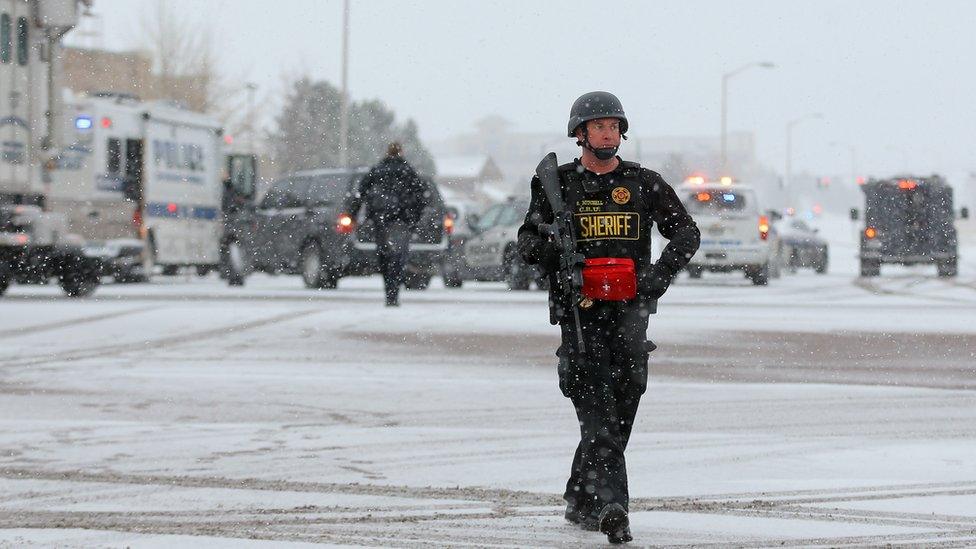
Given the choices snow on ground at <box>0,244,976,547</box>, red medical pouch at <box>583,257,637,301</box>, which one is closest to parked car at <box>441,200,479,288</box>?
snow on ground at <box>0,244,976,547</box>

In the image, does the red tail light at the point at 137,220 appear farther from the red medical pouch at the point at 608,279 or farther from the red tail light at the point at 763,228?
the red medical pouch at the point at 608,279

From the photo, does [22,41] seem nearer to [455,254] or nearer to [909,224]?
[455,254]

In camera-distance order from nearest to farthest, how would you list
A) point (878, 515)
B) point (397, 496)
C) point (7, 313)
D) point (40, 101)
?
1. point (878, 515)
2. point (397, 496)
3. point (7, 313)
4. point (40, 101)

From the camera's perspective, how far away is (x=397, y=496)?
6.60 metres

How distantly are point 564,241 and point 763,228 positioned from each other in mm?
24040

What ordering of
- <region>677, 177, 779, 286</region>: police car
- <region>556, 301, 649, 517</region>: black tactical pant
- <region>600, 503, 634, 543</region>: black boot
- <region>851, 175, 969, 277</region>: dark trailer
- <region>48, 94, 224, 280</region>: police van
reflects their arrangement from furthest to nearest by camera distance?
1. <region>851, 175, 969, 277</region>: dark trailer
2. <region>677, 177, 779, 286</region>: police car
3. <region>48, 94, 224, 280</region>: police van
4. <region>556, 301, 649, 517</region>: black tactical pant
5. <region>600, 503, 634, 543</region>: black boot

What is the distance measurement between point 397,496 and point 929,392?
529 cm

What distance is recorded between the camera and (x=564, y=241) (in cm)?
582

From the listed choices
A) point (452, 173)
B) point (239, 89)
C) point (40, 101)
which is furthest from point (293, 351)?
point (452, 173)

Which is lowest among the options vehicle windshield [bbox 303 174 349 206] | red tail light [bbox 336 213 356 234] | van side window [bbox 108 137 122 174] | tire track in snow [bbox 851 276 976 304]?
tire track in snow [bbox 851 276 976 304]

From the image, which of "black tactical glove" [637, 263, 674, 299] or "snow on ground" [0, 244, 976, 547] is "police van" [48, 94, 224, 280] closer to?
"snow on ground" [0, 244, 976, 547]

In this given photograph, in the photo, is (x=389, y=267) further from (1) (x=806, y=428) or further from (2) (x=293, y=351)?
(1) (x=806, y=428)

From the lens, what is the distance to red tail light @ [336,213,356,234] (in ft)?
81.9

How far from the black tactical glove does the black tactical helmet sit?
0.48 m
